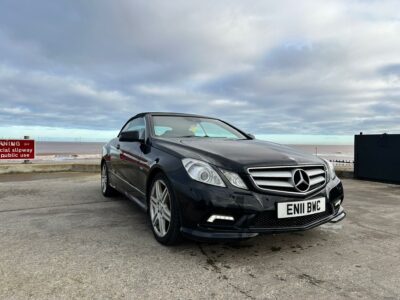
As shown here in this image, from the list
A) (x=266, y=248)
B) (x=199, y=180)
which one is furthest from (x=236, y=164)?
(x=266, y=248)

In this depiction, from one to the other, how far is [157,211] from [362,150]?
707cm

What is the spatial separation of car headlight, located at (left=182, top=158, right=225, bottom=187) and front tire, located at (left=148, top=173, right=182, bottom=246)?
28cm

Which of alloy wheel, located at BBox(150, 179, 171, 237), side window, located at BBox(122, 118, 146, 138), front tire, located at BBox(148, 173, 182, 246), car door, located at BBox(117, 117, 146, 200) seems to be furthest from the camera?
side window, located at BBox(122, 118, 146, 138)

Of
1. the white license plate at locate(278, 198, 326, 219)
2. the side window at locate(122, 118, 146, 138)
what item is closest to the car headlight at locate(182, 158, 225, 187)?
the white license plate at locate(278, 198, 326, 219)

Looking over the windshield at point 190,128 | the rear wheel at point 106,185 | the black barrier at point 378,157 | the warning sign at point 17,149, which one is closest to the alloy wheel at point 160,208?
the windshield at point 190,128

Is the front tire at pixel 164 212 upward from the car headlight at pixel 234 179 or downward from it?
downward

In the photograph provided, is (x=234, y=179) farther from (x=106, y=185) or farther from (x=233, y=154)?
(x=106, y=185)

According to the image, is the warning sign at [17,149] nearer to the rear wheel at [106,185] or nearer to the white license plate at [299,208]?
the rear wheel at [106,185]

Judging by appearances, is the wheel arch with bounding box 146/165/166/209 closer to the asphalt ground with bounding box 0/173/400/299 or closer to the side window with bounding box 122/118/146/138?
the asphalt ground with bounding box 0/173/400/299

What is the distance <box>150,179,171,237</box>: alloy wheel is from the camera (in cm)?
338

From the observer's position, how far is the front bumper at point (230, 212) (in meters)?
2.87

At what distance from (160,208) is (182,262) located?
68cm

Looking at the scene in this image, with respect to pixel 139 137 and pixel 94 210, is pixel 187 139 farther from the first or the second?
pixel 94 210

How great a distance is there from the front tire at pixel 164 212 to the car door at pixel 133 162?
0.43 meters
